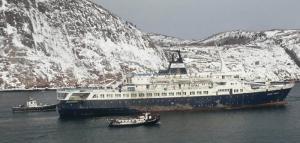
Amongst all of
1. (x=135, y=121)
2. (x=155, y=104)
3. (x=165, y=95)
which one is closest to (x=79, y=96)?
(x=155, y=104)

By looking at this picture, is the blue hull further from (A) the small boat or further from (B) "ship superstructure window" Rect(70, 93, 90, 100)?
(A) the small boat

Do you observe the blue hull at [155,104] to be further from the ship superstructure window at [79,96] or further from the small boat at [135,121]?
the small boat at [135,121]

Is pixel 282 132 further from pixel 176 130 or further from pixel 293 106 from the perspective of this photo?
pixel 293 106

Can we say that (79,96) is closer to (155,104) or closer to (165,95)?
(155,104)

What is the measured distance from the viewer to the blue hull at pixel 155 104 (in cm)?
11544

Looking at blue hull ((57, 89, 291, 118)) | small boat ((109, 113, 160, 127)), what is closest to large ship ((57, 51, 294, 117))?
blue hull ((57, 89, 291, 118))

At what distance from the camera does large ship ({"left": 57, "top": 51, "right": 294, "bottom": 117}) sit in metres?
116

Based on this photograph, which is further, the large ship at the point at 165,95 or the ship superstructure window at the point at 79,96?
the large ship at the point at 165,95

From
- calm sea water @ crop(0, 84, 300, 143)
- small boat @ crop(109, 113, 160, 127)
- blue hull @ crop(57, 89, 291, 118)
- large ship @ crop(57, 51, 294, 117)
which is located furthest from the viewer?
large ship @ crop(57, 51, 294, 117)

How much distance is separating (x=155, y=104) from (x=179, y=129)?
805 inches

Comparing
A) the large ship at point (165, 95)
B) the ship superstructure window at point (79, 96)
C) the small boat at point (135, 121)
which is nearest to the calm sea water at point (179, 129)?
the small boat at point (135, 121)

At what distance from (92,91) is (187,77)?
19.1 m

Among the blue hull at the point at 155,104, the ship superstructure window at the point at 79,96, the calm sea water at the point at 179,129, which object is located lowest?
the calm sea water at the point at 179,129

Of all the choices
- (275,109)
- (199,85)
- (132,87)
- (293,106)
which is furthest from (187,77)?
(293,106)
